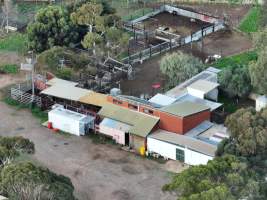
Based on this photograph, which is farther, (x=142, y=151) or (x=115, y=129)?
(x=115, y=129)

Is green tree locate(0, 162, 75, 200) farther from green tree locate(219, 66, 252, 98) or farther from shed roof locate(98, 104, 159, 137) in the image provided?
green tree locate(219, 66, 252, 98)

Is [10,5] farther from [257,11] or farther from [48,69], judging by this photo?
[257,11]

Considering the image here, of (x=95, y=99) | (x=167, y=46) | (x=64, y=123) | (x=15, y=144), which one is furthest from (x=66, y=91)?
(x=167, y=46)

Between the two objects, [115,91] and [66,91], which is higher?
[66,91]

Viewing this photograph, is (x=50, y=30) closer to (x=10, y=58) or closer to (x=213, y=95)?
(x=10, y=58)

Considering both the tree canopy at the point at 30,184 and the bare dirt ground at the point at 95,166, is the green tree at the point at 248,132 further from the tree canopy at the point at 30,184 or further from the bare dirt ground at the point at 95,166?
the tree canopy at the point at 30,184

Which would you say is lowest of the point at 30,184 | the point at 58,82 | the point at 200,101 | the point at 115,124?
the point at 115,124

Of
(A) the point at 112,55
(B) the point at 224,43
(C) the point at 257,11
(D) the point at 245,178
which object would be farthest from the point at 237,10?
(D) the point at 245,178
